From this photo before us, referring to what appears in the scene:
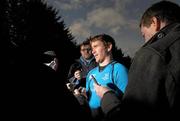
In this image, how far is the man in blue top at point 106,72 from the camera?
14.4 ft

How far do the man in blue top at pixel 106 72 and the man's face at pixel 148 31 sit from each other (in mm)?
1683

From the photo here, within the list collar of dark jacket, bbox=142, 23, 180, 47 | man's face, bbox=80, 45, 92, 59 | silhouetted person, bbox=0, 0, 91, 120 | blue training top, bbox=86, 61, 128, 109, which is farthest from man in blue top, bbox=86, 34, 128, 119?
silhouetted person, bbox=0, 0, 91, 120

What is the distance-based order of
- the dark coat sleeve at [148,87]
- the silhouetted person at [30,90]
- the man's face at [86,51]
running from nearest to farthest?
the silhouetted person at [30,90] < the dark coat sleeve at [148,87] < the man's face at [86,51]

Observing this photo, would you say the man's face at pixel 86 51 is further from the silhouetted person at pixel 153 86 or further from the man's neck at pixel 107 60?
the silhouetted person at pixel 153 86

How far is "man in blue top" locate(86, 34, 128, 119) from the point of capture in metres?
4.39

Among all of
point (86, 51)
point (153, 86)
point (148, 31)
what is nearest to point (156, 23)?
point (148, 31)

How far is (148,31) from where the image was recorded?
2.62 meters

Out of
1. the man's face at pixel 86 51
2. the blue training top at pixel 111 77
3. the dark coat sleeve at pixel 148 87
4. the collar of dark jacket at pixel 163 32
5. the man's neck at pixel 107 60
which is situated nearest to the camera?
the dark coat sleeve at pixel 148 87

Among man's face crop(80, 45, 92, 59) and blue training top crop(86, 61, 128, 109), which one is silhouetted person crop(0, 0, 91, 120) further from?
man's face crop(80, 45, 92, 59)

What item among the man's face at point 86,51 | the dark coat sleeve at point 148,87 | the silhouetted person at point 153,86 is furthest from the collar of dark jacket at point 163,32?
the man's face at point 86,51

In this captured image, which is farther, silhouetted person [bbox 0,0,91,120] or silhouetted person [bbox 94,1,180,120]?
silhouetted person [bbox 94,1,180,120]

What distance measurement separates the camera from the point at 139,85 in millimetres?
2109

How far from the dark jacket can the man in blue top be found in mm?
2093

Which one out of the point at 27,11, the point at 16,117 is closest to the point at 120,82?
the point at 16,117
